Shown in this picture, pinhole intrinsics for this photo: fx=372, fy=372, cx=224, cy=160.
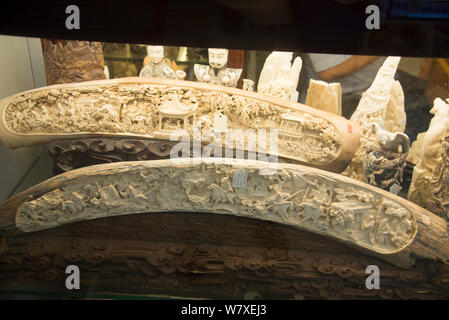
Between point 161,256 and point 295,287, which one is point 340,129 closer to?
point 295,287

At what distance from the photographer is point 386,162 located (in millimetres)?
1816

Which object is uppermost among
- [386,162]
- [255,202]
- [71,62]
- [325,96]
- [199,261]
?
[71,62]

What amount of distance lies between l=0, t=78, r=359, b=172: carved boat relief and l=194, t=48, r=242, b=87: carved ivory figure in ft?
0.12

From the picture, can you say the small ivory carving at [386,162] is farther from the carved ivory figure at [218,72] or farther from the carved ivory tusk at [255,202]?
the carved ivory figure at [218,72]

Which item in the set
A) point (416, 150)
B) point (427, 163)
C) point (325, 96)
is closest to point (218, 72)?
point (325, 96)

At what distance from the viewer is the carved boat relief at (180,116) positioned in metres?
1.75

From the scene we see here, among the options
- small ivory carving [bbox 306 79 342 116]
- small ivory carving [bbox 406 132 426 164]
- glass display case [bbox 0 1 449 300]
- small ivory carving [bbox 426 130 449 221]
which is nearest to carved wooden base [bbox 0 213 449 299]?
glass display case [bbox 0 1 449 300]

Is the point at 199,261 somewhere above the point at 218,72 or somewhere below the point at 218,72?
below

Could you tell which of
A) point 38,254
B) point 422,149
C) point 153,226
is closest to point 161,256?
point 153,226

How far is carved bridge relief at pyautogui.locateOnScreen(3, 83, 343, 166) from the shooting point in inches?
69.0

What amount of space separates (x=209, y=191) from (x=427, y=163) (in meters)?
1.11

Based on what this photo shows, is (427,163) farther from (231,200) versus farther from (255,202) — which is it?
(231,200)

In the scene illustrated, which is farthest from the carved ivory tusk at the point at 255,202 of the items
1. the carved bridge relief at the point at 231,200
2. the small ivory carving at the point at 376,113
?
the small ivory carving at the point at 376,113

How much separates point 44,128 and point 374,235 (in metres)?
1.64
